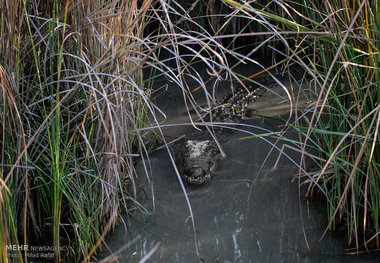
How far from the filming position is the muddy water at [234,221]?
2.04 meters

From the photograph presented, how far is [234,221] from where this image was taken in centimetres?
222

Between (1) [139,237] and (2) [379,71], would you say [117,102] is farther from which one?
(2) [379,71]

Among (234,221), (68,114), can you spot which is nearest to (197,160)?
(234,221)

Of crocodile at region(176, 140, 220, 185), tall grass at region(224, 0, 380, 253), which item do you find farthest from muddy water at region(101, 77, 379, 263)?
tall grass at region(224, 0, 380, 253)

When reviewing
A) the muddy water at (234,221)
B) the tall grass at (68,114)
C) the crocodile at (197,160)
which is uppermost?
the tall grass at (68,114)

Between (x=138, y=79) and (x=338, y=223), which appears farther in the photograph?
(x=138, y=79)

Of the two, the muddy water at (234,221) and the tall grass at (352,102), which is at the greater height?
the tall grass at (352,102)

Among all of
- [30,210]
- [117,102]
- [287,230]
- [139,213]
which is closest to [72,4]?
[117,102]

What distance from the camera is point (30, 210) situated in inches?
76.9

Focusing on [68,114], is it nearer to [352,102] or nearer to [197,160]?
[197,160]

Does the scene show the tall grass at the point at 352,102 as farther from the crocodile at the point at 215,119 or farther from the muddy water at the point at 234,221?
the crocodile at the point at 215,119

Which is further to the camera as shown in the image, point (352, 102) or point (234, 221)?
point (234, 221)

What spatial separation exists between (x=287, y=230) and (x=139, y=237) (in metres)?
0.67

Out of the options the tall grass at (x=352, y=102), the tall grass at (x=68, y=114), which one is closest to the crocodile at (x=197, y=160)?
the tall grass at (x=68, y=114)
